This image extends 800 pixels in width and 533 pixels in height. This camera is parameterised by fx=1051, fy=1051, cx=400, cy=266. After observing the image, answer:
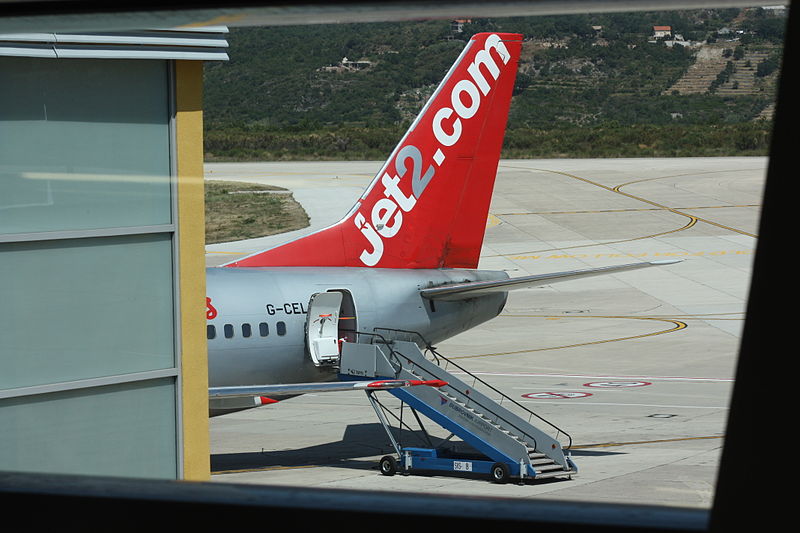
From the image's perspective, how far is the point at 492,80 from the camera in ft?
84.7

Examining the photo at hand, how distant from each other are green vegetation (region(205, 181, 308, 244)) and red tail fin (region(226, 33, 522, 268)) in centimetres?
3515

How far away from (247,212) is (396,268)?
45473 mm

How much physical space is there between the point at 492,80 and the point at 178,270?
47.6ft

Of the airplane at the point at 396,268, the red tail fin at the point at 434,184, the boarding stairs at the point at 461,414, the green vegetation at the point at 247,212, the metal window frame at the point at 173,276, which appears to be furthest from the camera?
the green vegetation at the point at 247,212

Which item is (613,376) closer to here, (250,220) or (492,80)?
(492,80)

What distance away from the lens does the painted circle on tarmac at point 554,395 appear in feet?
97.9

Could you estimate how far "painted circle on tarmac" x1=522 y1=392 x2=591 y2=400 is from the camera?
2983 cm

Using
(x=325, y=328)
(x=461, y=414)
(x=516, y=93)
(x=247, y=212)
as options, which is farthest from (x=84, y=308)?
(x=516, y=93)

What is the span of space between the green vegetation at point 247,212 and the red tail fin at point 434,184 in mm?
35150

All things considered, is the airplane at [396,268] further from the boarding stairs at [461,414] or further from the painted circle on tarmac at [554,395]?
the painted circle on tarmac at [554,395]

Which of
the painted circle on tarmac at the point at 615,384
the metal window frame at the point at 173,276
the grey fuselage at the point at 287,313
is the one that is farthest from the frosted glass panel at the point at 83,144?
the painted circle on tarmac at the point at 615,384

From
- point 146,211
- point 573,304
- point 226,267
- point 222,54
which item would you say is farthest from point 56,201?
point 573,304

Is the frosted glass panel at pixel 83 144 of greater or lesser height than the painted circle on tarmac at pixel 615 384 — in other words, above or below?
above

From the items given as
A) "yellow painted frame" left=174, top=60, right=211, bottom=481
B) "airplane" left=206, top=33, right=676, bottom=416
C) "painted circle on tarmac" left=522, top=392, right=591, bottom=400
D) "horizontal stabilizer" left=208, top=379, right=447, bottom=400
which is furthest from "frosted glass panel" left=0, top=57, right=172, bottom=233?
"painted circle on tarmac" left=522, top=392, right=591, bottom=400
